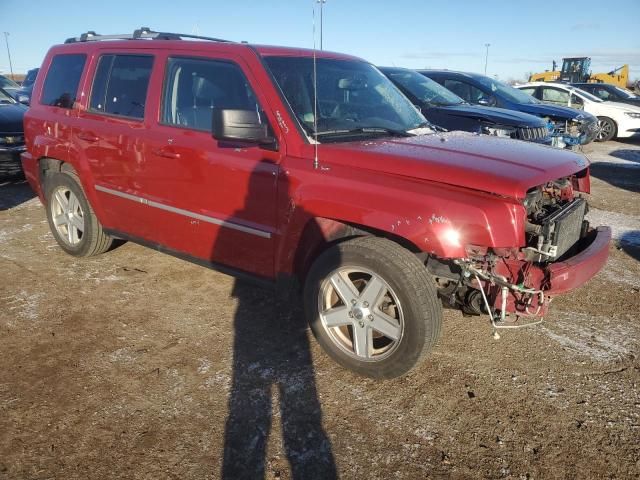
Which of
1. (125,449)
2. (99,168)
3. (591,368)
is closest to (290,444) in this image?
(125,449)

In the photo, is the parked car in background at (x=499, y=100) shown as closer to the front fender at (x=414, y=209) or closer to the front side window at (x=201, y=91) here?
the front side window at (x=201, y=91)

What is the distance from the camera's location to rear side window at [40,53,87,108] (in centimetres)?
452

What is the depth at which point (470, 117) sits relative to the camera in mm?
7418

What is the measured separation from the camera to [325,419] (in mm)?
2699

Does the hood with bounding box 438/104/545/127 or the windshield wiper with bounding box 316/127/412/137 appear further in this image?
the hood with bounding box 438/104/545/127

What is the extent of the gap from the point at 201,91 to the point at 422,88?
538 cm

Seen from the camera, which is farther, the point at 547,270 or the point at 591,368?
the point at 591,368

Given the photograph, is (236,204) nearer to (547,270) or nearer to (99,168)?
(99,168)

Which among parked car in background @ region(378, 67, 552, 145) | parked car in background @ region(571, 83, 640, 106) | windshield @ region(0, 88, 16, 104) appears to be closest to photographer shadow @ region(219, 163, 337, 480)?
parked car in background @ region(378, 67, 552, 145)

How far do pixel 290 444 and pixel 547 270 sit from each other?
62.4 inches

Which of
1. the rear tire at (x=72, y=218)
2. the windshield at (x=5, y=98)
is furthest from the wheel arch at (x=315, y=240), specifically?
the windshield at (x=5, y=98)

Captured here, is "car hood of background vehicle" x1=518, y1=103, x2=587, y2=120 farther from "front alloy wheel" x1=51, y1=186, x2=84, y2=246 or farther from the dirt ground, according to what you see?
"front alloy wheel" x1=51, y1=186, x2=84, y2=246

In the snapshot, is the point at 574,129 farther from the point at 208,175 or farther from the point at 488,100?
the point at 208,175

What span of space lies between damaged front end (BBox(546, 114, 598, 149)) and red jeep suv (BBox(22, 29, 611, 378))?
6023mm
